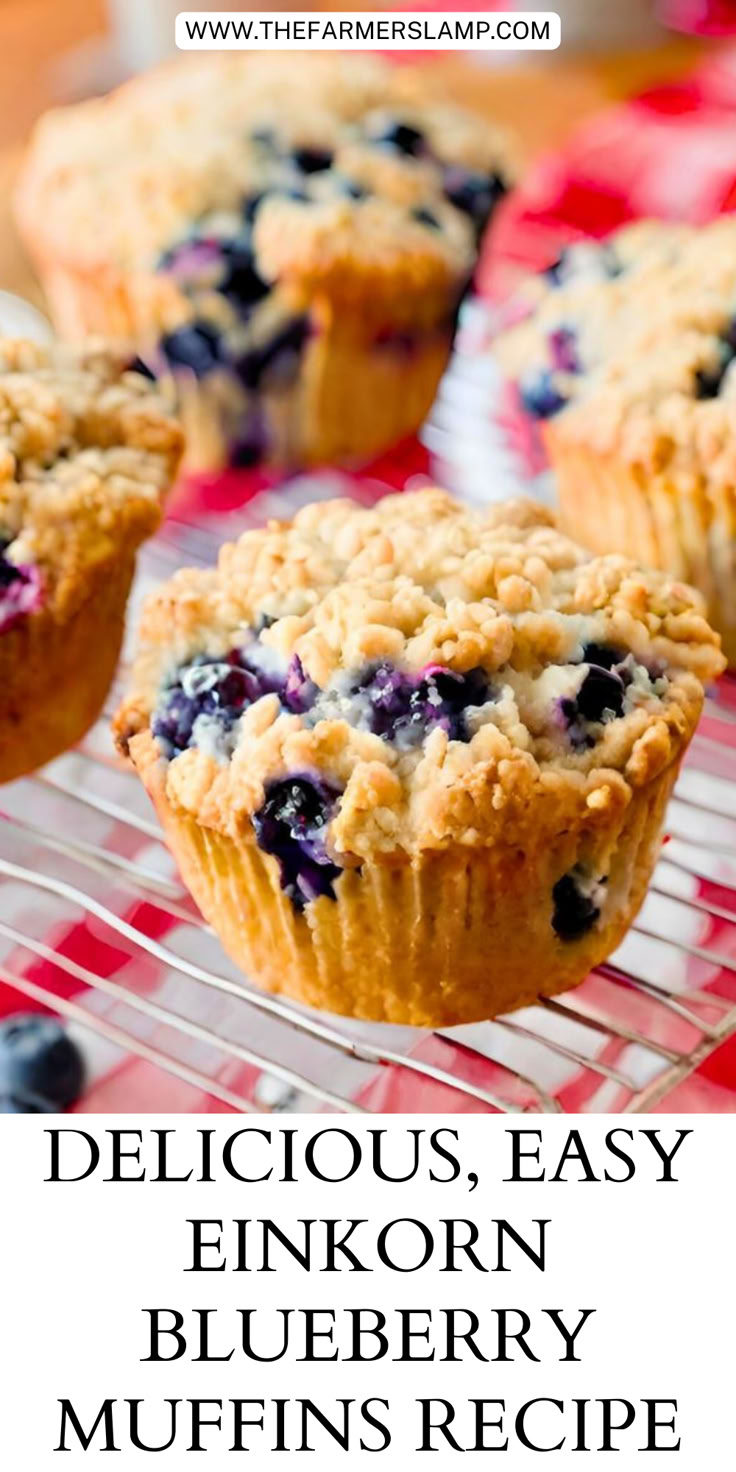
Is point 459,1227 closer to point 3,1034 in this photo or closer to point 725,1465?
point 725,1465

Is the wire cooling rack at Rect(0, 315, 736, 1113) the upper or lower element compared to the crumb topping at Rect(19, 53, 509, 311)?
lower

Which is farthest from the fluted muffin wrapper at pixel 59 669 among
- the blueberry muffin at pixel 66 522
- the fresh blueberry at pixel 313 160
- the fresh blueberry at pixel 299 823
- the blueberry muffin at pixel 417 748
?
the fresh blueberry at pixel 313 160

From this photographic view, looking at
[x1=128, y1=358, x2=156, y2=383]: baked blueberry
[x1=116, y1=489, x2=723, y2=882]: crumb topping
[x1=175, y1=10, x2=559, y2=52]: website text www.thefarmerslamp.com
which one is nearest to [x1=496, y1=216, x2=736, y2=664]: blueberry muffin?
[x1=116, y1=489, x2=723, y2=882]: crumb topping

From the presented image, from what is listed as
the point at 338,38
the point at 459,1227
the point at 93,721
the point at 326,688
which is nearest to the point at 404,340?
the point at 338,38

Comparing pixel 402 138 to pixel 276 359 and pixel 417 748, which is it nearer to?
pixel 276 359

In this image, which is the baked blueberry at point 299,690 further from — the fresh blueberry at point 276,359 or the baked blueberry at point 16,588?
the fresh blueberry at point 276,359

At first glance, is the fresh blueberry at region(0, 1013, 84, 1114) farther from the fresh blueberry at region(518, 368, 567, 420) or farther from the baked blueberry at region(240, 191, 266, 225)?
the baked blueberry at region(240, 191, 266, 225)
